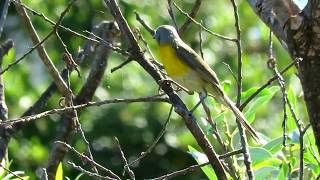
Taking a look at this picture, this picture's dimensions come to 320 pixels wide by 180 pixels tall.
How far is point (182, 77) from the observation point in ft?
12.7

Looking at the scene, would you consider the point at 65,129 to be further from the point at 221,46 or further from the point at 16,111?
the point at 221,46

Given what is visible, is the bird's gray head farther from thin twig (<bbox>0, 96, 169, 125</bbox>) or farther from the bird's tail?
thin twig (<bbox>0, 96, 169, 125</bbox>)

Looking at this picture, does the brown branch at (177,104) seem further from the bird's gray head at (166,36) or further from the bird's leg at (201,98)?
the bird's gray head at (166,36)

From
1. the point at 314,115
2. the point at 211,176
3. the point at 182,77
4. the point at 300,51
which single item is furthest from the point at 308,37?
the point at 182,77

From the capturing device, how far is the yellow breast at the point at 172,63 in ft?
12.8

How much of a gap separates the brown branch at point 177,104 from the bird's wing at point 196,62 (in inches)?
41.6

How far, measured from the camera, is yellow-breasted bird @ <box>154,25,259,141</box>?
3.83 m

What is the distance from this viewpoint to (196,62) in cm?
391

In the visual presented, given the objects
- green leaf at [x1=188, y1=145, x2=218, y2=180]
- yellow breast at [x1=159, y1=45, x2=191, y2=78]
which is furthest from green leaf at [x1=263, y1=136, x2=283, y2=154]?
yellow breast at [x1=159, y1=45, x2=191, y2=78]

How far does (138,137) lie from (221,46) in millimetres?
1160

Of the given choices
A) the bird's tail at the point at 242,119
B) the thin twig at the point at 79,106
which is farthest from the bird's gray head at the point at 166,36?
the thin twig at the point at 79,106

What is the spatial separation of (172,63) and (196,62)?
0.35 feet

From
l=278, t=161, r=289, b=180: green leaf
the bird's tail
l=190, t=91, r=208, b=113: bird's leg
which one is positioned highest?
l=190, t=91, r=208, b=113: bird's leg

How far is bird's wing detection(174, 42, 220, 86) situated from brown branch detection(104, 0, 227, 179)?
106 cm
